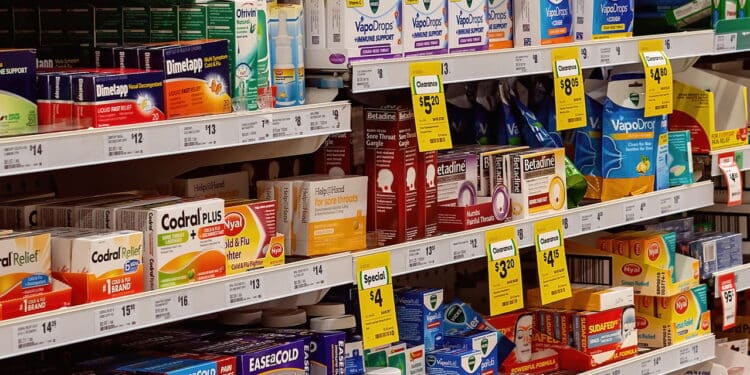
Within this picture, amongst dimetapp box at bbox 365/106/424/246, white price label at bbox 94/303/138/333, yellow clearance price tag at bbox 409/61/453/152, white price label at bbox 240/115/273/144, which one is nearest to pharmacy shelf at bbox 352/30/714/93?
yellow clearance price tag at bbox 409/61/453/152

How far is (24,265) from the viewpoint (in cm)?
225

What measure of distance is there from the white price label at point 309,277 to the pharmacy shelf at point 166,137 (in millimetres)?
266

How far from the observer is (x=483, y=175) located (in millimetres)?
3307

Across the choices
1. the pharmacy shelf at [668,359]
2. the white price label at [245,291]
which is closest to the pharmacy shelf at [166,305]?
the white price label at [245,291]

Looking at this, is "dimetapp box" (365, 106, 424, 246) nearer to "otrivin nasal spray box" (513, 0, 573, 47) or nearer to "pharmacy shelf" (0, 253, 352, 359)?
"pharmacy shelf" (0, 253, 352, 359)

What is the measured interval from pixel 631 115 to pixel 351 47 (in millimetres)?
1149

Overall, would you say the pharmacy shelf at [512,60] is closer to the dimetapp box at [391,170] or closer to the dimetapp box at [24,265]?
the dimetapp box at [391,170]

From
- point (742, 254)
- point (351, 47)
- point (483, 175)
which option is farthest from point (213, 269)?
point (742, 254)

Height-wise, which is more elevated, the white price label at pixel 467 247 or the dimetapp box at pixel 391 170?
the dimetapp box at pixel 391 170

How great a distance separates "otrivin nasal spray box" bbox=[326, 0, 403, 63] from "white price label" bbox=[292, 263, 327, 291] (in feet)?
1.44

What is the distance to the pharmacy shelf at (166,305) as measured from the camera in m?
2.16

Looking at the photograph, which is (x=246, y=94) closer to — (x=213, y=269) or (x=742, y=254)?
(x=213, y=269)

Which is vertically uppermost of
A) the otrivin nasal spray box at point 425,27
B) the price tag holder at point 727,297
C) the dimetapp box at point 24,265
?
the otrivin nasal spray box at point 425,27

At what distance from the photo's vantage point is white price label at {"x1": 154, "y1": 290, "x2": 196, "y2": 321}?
2387mm
